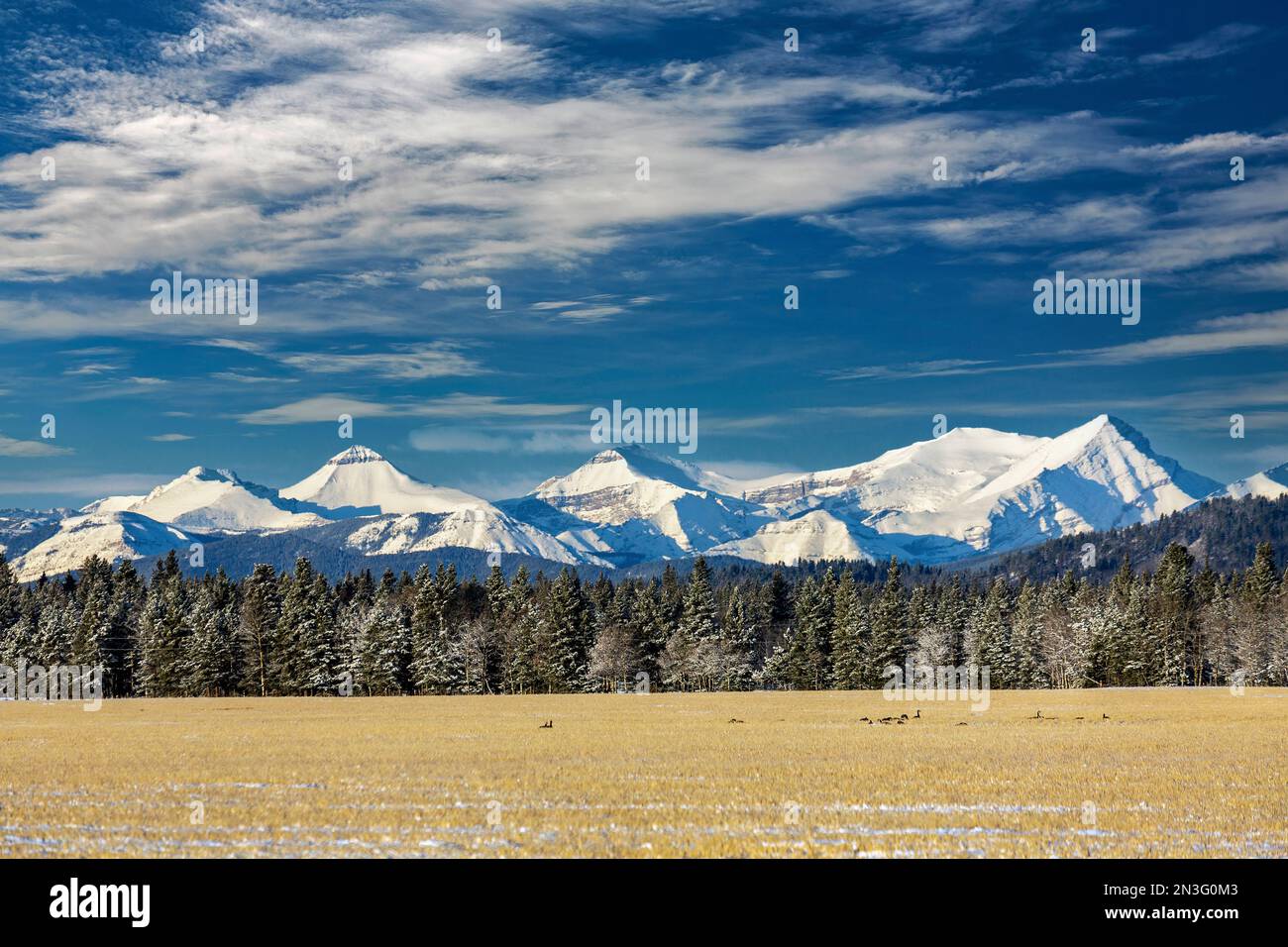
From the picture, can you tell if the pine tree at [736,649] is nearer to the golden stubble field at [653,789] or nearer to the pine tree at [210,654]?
the pine tree at [210,654]

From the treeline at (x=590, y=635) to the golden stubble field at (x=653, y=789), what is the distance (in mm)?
71547

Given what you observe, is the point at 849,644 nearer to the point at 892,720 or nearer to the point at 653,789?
the point at 892,720

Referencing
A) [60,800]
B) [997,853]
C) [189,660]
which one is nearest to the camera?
[997,853]

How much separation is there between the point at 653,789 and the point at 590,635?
399 ft

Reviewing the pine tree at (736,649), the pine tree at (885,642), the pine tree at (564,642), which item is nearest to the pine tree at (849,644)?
the pine tree at (885,642)

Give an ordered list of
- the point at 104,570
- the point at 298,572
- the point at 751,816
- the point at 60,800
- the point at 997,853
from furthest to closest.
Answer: the point at 104,570 < the point at 298,572 < the point at 60,800 < the point at 751,816 < the point at 997,853

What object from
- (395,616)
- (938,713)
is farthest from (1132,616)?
(395,616)

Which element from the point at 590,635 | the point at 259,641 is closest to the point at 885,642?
the point at 590,635

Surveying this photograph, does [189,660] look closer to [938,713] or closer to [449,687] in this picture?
[449,687]

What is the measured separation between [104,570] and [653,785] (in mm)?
170878

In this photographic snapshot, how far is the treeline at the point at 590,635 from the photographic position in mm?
141375

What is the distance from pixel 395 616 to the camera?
463ft

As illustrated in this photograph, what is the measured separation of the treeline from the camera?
141375 millimetres
